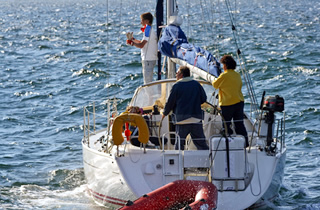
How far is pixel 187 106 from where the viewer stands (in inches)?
334

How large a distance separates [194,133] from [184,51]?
234 cm

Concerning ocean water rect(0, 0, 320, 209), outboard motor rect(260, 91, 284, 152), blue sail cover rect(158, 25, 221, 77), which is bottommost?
ocean water rect(0, 0, 320, 209)

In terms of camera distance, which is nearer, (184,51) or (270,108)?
(270,108)

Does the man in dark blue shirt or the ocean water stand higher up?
the man in dark blue shirt

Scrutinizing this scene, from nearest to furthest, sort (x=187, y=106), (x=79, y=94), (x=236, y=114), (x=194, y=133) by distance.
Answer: (x=187, y=106) → (x=194, y=133) → (x=236, y=114) → (x=79, y=94)

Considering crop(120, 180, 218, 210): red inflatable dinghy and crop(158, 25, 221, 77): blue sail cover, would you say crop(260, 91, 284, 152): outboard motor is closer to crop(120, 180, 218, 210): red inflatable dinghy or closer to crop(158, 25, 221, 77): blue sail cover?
crop(120, 180, 218, 210): red inflatable dinghy

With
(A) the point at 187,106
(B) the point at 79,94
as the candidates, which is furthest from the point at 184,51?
(B) the point at 79,94

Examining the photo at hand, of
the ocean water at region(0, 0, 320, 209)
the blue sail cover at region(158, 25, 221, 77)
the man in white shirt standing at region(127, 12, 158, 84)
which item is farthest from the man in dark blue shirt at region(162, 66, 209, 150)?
the man in white shirt standing at region(127, 12, 158, 84)

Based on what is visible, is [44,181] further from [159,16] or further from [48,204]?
[159,16]

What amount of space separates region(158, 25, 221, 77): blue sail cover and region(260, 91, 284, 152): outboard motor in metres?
1.30

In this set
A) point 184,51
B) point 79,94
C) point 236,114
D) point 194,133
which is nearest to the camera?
point 194,133

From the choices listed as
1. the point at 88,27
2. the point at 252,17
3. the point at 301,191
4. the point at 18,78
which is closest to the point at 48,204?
the point at 301,191

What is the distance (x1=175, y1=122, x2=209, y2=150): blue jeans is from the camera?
857 cm

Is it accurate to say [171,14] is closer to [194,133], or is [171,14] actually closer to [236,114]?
[236,114]
